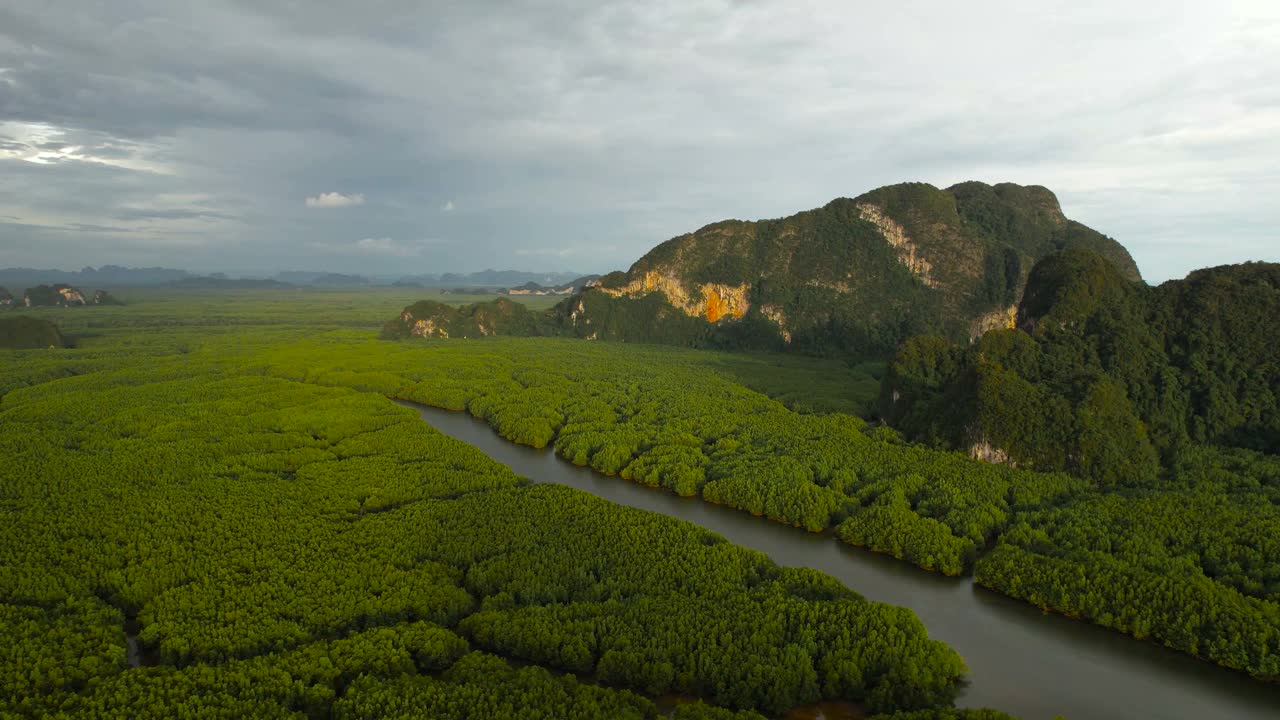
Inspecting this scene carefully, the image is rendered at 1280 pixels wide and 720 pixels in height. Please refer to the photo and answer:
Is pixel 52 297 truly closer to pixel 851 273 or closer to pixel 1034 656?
pixel 851 273

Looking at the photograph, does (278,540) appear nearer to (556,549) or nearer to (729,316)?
(556,549)

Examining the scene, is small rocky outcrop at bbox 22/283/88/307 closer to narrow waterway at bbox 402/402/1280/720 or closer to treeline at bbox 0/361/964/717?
treeline at bbox 0/361/964/717

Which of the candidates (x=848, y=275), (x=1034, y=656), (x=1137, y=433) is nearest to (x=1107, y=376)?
(x=1137, y=433)

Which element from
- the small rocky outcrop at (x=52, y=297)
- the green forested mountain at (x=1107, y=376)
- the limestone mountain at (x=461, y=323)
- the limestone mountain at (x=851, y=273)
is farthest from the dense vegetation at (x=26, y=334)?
the green forested mountain at (x=1107, y=376)

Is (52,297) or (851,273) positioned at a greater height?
(851,273)

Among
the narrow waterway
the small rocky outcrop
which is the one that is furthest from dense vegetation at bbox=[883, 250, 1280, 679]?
the small rocky outcrop

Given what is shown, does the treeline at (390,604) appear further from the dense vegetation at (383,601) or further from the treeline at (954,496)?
the treeline at (954,496)
